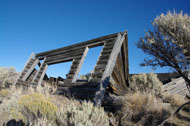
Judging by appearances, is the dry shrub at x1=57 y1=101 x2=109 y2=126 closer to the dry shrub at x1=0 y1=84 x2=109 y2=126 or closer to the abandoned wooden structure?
the dry shrub at x1=0 y1=84 x2=109 y2=126

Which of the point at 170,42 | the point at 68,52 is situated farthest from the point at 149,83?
the point at 68,52

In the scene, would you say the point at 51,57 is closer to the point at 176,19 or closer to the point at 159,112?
the point at 159,112

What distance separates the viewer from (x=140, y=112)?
3.44m

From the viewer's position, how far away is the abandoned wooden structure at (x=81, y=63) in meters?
4.10

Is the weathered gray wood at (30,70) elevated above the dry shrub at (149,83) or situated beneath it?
elevated above

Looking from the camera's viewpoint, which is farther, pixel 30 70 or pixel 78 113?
pixel 30 70

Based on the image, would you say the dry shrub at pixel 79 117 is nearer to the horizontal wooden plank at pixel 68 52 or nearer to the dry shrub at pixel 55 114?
the dry shrub at pixel 55 114

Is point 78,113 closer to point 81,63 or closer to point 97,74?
point 97,74

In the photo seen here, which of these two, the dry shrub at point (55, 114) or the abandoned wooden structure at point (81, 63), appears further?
the abandoned wooden structure at point (81, 63)

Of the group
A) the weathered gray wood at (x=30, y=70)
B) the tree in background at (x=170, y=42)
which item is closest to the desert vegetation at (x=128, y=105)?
the tree in background at (x=170, y=42)

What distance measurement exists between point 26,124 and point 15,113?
46 centimetres

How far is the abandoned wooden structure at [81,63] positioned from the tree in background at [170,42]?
159 centimetres

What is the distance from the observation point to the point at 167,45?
19.3ft

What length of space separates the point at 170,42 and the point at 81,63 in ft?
15.0
